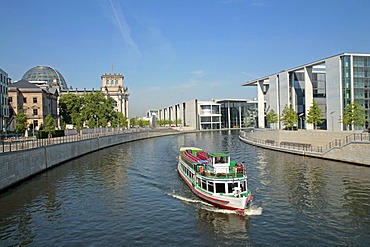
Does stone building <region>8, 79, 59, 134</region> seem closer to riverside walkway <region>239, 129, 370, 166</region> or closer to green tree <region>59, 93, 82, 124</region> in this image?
green tree <region>59, 93, 82, 124</region>

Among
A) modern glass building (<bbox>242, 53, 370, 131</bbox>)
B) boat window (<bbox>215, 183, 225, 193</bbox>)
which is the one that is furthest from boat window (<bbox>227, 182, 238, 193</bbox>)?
modern glass building (<bbox>242, 53, 370, 131</bbox>)

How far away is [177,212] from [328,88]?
6535 centimetres

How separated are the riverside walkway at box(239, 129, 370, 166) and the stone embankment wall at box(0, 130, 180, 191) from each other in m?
44.8

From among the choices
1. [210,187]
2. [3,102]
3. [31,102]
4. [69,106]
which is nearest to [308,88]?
[210,187]

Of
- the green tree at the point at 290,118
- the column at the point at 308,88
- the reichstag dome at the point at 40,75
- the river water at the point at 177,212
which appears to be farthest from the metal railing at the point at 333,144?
the reichstag dome at the point at 40,75

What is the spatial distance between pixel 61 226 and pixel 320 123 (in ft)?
267

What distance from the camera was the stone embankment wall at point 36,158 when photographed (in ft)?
129

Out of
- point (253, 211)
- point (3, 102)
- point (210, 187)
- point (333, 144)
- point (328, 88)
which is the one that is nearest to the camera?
point (253, 211)

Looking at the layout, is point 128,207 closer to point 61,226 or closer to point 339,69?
point 61,226

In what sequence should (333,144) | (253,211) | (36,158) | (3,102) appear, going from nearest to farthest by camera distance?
(253,211) → (36,158) → (333,144) → (3,102)

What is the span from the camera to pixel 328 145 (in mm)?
63781

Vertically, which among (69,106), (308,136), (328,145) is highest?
(69,106)

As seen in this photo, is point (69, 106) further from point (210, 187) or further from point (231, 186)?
point (231, 186)

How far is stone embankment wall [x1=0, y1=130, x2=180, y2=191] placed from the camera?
129 ft
